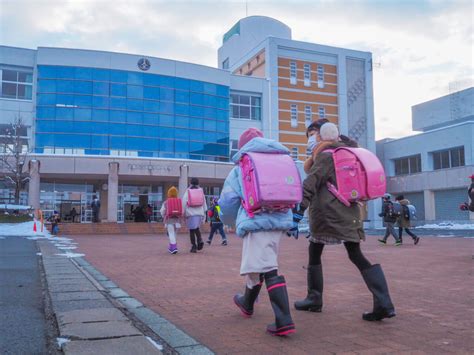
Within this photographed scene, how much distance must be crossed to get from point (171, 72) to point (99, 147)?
8.80 m

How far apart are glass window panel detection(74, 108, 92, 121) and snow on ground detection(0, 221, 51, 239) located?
42.7 ft

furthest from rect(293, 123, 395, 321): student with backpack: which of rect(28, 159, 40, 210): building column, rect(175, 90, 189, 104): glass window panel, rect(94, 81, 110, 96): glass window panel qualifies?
rect(175, 90, 189, 104): glass window panel

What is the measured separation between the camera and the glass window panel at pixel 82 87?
37.6 m

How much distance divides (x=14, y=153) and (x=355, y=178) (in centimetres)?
3420

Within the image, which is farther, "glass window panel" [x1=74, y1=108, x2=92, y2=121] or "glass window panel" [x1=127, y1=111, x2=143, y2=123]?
"glass window panel" [x1=127, y1=111, x2=143, y2=123]

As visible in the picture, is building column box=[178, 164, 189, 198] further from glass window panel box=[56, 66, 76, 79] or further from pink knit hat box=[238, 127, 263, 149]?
pink knit hat box=[238, 127, 263, 149]

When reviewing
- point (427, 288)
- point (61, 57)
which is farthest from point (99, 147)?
point (427, 288)

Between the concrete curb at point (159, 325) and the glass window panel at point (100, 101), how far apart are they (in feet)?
111

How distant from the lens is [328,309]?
15.6 feet

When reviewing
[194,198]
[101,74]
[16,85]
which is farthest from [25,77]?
[194,198]

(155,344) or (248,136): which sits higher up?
(248,136)

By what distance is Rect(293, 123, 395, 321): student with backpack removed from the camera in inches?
163

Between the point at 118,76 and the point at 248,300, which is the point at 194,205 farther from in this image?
the point at 118,76

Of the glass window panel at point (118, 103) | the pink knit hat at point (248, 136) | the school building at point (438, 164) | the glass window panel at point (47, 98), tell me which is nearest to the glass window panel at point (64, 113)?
the glass window panel at point (47, 98)
